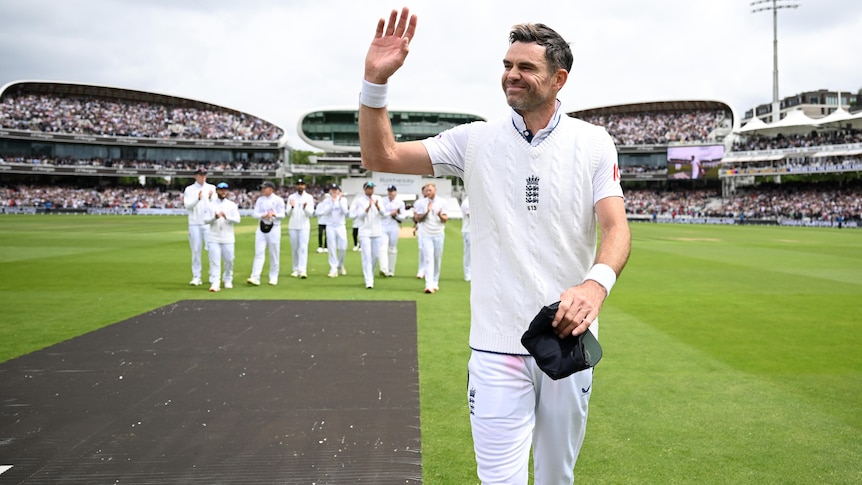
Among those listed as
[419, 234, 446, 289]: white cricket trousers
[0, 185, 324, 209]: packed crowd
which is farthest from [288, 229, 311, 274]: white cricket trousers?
[0, 185, 324, 209]: packed crowd

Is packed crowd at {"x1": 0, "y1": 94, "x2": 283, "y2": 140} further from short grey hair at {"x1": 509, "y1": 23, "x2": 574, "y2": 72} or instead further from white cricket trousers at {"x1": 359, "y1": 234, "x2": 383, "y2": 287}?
short grey hair at {"x1": 509, "y1": 23, "x2": 574, "y2": 72}

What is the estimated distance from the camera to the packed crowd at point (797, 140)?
202 ft

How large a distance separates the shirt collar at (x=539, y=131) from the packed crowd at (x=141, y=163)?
280 ft

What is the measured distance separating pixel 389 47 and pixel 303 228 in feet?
44.5

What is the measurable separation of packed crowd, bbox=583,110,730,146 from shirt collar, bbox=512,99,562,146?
88.7m

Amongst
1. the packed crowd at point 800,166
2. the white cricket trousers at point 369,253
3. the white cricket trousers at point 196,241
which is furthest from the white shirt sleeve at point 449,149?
the packed crowd at point 800,166

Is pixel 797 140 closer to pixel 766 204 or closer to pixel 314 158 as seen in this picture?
pixel 766 204

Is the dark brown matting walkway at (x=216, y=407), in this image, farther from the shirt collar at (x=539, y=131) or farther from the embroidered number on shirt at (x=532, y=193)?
the shirt collar at (x=539, y=131)

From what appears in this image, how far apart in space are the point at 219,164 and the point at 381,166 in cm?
8985

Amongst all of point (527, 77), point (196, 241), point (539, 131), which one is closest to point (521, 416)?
point (539, 131)

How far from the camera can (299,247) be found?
1631 cm

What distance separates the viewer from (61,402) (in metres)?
5.80

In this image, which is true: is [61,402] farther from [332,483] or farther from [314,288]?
[314,288]

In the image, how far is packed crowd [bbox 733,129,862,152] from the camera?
61438mm
